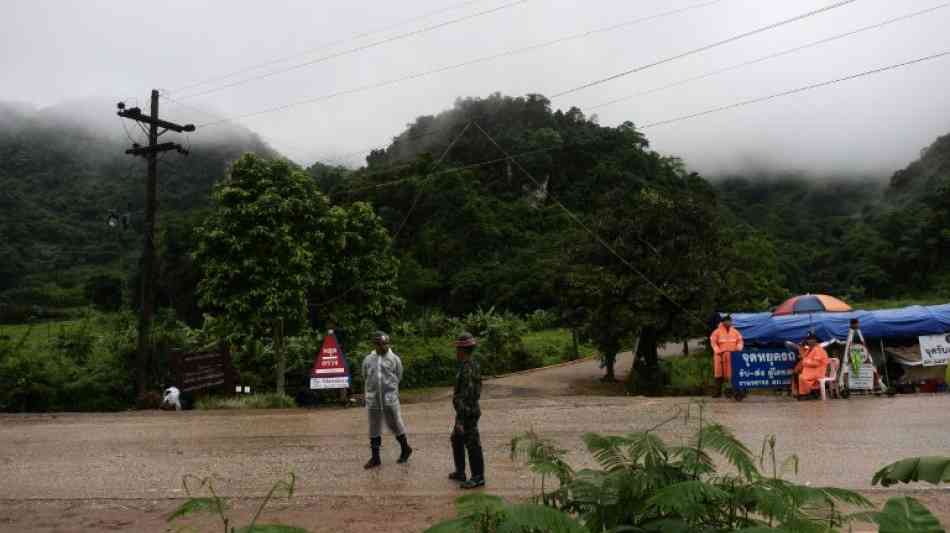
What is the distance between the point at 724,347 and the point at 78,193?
62885mm

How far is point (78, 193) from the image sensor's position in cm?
6575

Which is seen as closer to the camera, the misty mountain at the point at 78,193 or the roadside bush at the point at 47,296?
the roadside bush at the point at 47,296

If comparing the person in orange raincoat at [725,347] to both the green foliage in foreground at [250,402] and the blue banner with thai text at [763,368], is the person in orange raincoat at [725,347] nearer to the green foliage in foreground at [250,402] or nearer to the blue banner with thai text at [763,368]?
the blue banner with thai text at [763,368]

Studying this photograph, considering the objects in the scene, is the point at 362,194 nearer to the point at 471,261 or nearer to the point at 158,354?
the point at 471,261

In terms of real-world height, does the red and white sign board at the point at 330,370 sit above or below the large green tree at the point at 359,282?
below

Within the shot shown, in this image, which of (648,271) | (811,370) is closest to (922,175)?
(648,271)

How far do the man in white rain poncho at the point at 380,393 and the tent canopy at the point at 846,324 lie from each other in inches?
476

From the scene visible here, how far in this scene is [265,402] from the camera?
19219 millimetres

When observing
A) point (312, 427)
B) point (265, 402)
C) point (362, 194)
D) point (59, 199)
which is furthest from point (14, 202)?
point (312, 427)

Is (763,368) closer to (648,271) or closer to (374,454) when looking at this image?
(648,271)

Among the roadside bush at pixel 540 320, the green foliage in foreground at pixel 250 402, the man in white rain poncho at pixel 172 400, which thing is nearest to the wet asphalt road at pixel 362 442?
the green foliage in foreground at pixel 250 402

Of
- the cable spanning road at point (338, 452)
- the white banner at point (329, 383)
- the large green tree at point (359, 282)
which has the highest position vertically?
the large green tree at point (359, 282)

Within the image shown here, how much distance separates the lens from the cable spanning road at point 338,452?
25.8 feet

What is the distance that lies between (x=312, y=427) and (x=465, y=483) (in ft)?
21.9
